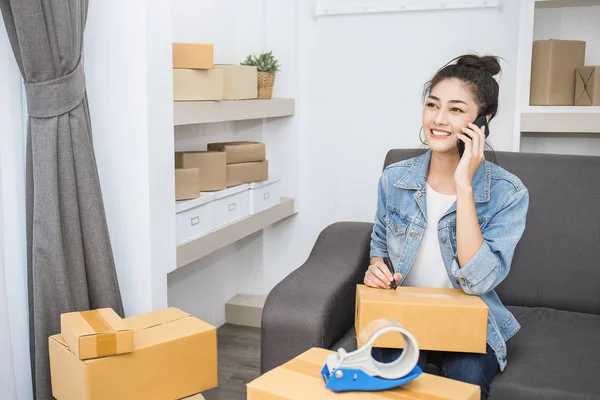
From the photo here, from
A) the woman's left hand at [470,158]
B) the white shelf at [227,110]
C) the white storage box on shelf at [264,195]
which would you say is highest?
the white shelf at [227,110]

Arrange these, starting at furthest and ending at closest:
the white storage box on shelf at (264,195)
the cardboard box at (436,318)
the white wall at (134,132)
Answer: the white storage box on shelf at (264,195) < the white wall at (134,132) < the cardboard box at (436,318)

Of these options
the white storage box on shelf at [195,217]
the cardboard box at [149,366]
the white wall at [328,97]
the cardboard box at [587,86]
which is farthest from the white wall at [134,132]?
the cardboard box at [587,86]

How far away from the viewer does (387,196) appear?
1.94m

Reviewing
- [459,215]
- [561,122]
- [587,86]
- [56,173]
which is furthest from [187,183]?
[587,86]

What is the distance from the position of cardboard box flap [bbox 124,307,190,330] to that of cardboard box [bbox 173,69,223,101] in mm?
679

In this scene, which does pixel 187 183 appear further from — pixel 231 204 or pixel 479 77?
pixel 479 77

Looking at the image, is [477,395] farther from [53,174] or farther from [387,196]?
[53,174]

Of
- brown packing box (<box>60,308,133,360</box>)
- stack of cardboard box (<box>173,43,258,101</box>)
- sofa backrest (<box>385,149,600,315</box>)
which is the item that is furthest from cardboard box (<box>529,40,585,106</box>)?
brown packing box (<box>60,308,133,360</box>)

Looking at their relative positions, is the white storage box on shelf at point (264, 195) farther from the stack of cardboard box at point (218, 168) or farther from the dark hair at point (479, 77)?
the dark hair at point (479, 77)

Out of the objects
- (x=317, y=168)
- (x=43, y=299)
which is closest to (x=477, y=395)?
(x=43, y=299)

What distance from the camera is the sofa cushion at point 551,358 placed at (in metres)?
1.56

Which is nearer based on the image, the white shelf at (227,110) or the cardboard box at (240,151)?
the white shelf at (227,110)

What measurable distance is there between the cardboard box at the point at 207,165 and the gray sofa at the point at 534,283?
1.50 feet

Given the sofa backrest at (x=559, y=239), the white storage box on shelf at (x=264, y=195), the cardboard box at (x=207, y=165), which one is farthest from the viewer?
the white storage box on shelf at (x=264, y=195)
